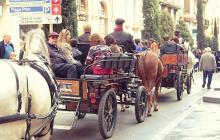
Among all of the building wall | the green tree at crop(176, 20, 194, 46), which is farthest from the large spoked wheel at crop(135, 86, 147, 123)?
the green tree at crop(176, 20, 194, 46)

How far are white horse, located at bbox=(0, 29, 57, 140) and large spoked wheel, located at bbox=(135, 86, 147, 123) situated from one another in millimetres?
4502

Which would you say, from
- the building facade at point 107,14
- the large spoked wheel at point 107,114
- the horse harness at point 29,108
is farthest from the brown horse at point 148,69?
the building facade at point 107,14

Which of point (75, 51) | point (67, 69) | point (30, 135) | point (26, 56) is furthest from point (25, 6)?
Answer: point (30, 135)

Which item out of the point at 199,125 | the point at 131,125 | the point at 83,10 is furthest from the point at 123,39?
the point at 83,10

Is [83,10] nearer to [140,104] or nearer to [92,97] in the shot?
[140,104]

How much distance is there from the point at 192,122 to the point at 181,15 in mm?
49686

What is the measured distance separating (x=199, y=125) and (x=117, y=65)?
251cm

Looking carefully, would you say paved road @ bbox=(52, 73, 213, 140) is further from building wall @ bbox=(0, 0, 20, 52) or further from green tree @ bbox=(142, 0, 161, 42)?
green tree @ bbox=(142, 0, 161, 42)

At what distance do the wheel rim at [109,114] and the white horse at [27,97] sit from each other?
2.83 metres

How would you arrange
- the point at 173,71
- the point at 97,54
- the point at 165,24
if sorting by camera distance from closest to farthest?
the point at 97,54, the point at 173,71, the point at 165,24

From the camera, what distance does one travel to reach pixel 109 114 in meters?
9.12

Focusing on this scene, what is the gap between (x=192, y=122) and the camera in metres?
11.2

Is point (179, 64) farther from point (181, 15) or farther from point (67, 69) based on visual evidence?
point (181, 15)

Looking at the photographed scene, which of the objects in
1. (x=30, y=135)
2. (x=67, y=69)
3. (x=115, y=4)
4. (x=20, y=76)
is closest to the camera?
(x=20, y=76)
